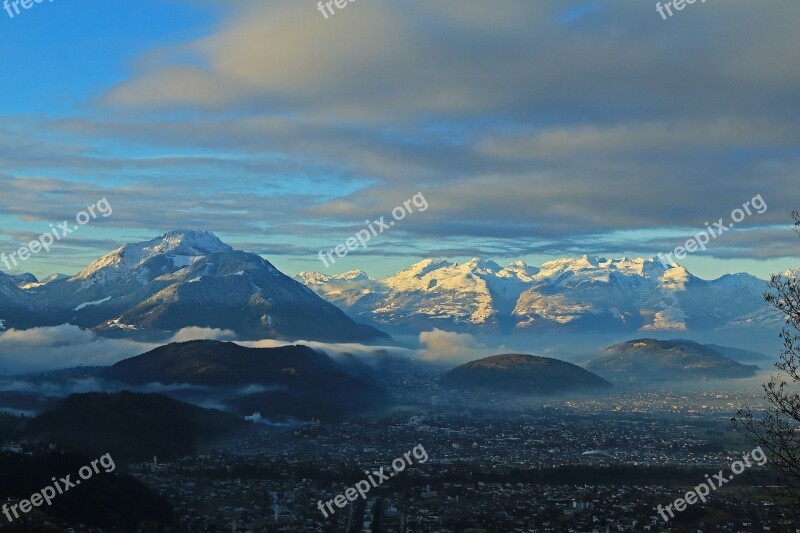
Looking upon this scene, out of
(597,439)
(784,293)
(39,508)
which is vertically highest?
(784,293)

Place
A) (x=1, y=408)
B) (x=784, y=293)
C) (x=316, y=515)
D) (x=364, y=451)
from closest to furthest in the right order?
Result: (x=784, y=293)
(x=316, y=515)
(x=364, y=451)
(x=1, y=408)

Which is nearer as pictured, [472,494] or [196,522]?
[196,522]

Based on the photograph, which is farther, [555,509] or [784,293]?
[555,509]

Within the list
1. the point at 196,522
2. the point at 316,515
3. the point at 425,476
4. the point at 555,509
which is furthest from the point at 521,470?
the point at 196,522

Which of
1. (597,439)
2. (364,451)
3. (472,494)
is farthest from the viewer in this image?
(597,439)

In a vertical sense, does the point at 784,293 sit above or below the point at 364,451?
above

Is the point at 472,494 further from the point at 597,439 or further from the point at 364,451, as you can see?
the point at 597,439

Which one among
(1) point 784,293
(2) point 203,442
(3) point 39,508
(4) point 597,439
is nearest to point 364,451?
(2) point 203,442

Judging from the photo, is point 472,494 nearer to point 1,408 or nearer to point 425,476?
point 425,476

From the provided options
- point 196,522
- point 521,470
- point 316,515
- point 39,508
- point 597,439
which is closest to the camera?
point 39,508
